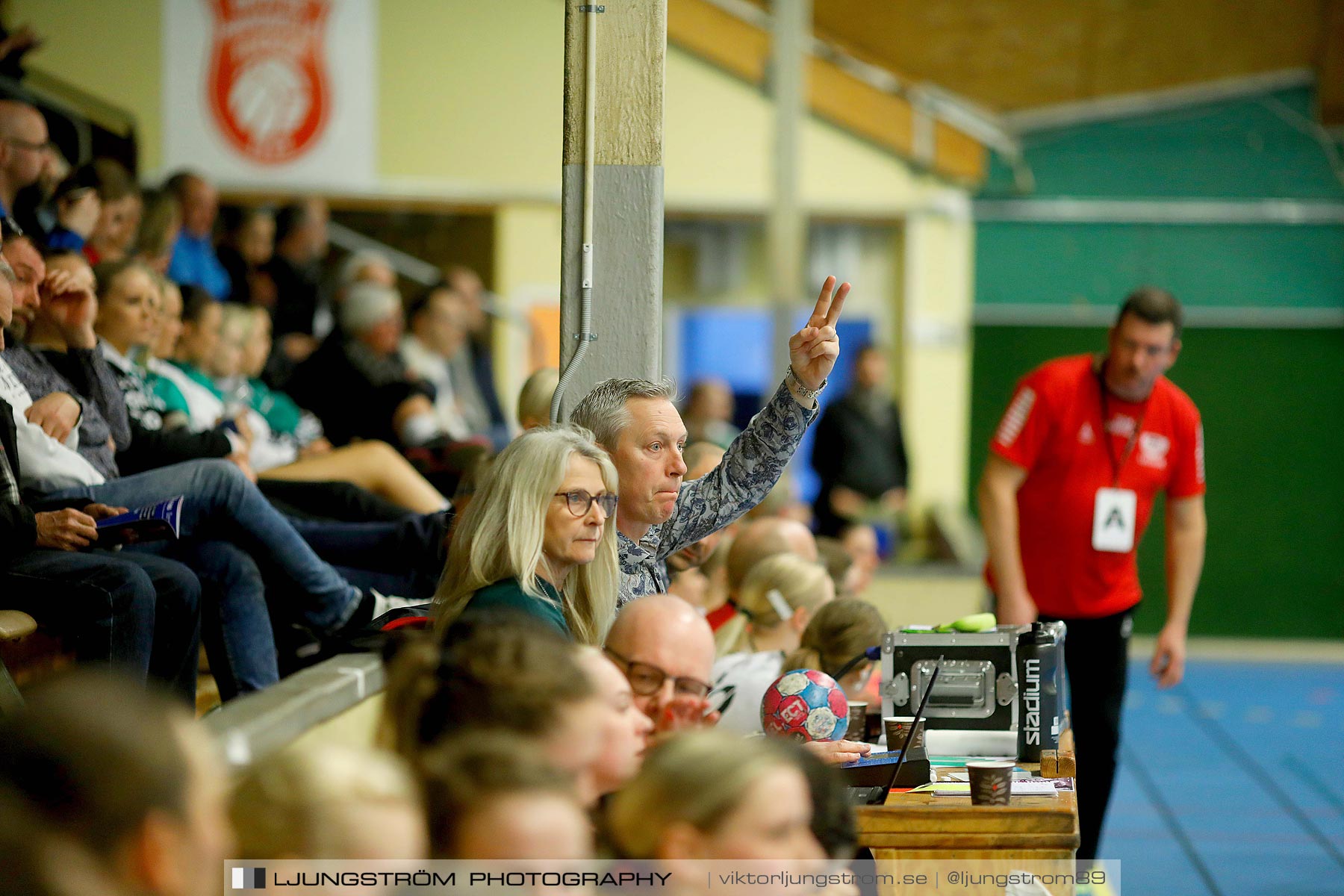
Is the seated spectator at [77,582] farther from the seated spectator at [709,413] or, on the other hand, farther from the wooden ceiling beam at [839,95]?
the wooden ceiling beam at [839,95]

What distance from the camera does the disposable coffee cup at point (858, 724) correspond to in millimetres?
3076

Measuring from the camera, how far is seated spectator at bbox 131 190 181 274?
508cm

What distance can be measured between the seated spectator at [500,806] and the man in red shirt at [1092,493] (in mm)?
3223

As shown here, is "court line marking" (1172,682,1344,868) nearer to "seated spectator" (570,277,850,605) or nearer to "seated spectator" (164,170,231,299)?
"seated spectator" (570,277,850,605)

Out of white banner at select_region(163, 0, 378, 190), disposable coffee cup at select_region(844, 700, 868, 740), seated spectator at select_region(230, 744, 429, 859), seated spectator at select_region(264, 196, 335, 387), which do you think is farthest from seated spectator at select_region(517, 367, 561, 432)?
white banner at select_region(163, 0, 378, 190)

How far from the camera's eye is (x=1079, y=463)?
4.75 m

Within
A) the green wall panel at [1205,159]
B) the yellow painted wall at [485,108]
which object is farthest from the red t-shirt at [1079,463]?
the green wall panel at [1205,159]

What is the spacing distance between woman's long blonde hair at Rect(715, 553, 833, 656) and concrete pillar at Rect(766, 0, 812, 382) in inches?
164

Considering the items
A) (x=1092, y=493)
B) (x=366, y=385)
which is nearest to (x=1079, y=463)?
(x=1092, y=493)

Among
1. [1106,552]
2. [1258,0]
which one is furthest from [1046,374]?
[1258,0]

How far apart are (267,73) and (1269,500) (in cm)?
813

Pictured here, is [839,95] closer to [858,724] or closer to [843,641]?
[843,641]

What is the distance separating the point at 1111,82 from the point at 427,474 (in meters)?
8.04

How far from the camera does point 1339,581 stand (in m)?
12.0
